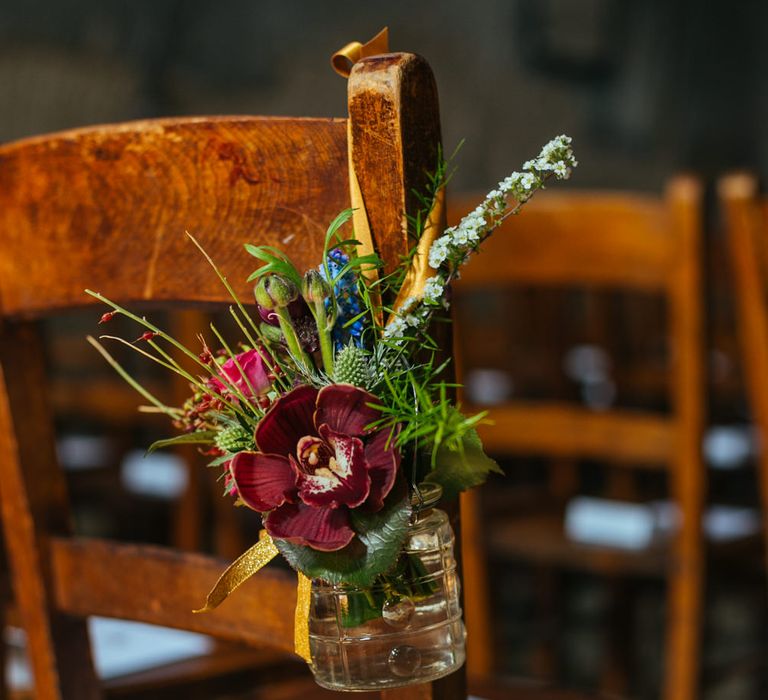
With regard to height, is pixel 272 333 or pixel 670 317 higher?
pixel 272 333

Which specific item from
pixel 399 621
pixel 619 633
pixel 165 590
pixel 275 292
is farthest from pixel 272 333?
pixel 619 633

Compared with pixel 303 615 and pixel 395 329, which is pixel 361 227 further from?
pixel 303 615

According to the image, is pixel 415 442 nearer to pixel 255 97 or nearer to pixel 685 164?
pixel 255 97

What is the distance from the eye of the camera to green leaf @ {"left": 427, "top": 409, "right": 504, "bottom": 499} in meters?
0.50

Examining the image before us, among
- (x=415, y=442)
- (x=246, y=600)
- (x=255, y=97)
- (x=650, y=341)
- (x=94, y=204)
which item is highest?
(x=255, y=97)

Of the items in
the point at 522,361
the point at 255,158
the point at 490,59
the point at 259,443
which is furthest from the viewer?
the point at 490,59

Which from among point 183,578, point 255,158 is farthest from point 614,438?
point 255,158

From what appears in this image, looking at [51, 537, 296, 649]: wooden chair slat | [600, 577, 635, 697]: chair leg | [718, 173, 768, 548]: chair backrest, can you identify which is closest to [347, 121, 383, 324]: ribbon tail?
[51, 537, 296, 649]: wooden chair slat

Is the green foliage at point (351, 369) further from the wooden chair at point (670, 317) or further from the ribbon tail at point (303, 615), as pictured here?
the wooden chair at point (670, 317)

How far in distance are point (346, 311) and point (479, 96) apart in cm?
566

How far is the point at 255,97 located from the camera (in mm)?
5465

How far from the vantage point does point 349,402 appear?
487mm

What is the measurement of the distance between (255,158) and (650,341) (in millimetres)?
4176

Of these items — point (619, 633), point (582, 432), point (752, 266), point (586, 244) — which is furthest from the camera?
point (619, 633)
